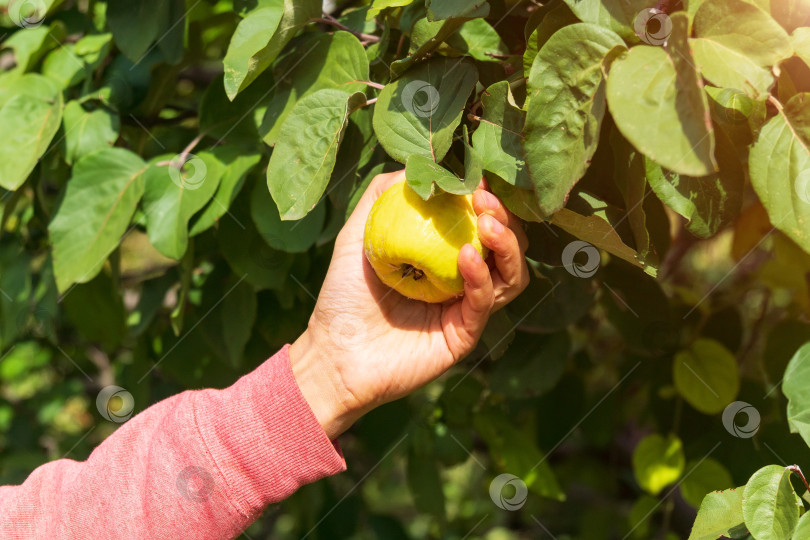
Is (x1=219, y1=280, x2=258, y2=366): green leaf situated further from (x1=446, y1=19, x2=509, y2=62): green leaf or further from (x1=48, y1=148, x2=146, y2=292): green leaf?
(x1=446, y1=19, x2=509, y2=62): green leaf

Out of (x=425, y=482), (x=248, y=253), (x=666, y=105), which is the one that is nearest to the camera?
(x=666, y=105)

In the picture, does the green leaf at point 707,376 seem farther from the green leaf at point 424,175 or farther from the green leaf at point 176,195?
the green leaf at point 176,195

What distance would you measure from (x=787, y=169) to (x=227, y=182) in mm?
807

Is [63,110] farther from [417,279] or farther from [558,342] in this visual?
[558,342]

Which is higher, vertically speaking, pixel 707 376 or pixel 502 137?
pixel 502 137

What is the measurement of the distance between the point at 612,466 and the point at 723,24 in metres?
1.51

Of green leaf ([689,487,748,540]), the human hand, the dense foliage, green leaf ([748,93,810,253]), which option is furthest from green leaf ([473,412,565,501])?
green leaf ([748,93,810,253])

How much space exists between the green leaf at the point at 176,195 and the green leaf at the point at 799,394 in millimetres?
881

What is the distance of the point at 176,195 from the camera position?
1173mm

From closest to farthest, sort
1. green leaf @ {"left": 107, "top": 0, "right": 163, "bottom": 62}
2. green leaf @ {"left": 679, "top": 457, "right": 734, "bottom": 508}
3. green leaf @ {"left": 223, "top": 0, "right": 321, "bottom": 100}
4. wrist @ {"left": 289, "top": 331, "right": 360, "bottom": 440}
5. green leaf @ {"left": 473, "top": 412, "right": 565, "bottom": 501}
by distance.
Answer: green leaf @ {"left": 223, "top": 0, "right": 321, "bottom": 100}, wrist @ {"left": 289, "top": 331, "right": 360, "bottom": 440}, green leaf @ {"left": 107, "top": 0, "right": 163, "bottom": 62}, green leaf @ {"left": 679, "top": 457, "right": 734, "bottom": 508}, green leaf @ {"left": 473, "top": 412, "right": 565, "bottom": 501}

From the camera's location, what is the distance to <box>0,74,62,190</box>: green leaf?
119 cm

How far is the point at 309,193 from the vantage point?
0.89m

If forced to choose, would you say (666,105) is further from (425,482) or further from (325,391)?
(425,482)

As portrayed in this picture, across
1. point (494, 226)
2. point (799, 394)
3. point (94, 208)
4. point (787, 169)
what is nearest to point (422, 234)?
point (494, 226)
